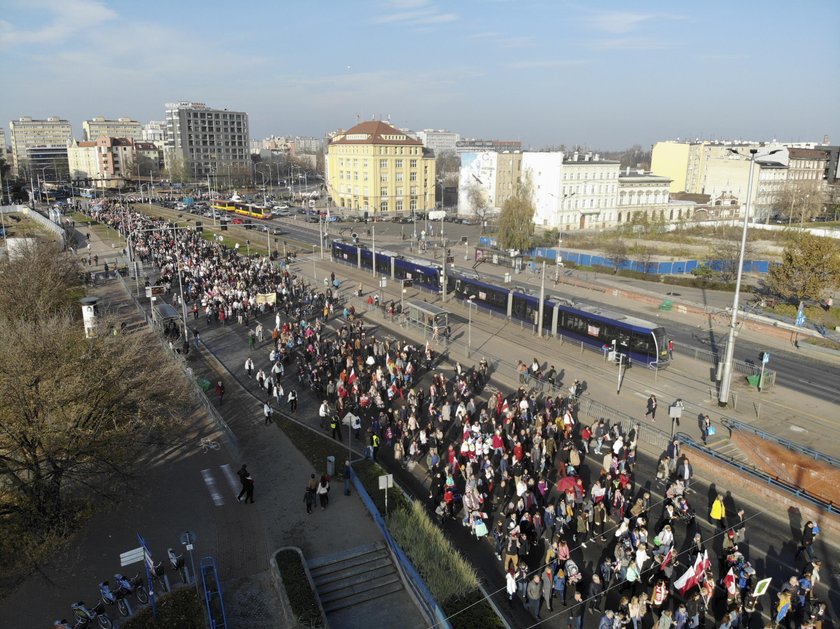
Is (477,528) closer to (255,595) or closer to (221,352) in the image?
(255,595)

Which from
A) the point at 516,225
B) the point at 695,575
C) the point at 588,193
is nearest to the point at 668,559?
the point at 695,575

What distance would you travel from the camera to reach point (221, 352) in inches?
1214

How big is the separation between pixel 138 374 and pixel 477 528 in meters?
11.0

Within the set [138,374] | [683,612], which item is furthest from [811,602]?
[138,374]

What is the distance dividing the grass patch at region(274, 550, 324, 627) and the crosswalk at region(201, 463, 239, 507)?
371cm

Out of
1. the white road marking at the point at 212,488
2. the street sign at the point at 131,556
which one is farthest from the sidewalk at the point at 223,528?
the street sign at the point at 131,556

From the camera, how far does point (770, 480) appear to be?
17750 millimetres

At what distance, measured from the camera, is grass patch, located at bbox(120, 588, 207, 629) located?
41.3 feet

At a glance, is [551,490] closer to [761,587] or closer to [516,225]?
[761,587]

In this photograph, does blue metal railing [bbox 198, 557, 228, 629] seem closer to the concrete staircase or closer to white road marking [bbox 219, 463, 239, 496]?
the concrete staircase

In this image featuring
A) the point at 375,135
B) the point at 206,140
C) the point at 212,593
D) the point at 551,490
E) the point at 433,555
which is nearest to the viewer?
the point at 212,593

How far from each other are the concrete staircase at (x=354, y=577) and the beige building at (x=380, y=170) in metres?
83.3

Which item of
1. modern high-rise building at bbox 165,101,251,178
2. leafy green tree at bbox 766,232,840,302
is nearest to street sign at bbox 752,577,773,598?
leafy green tree at bbox 766,232,840,302

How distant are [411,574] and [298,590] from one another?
2.58 metres
